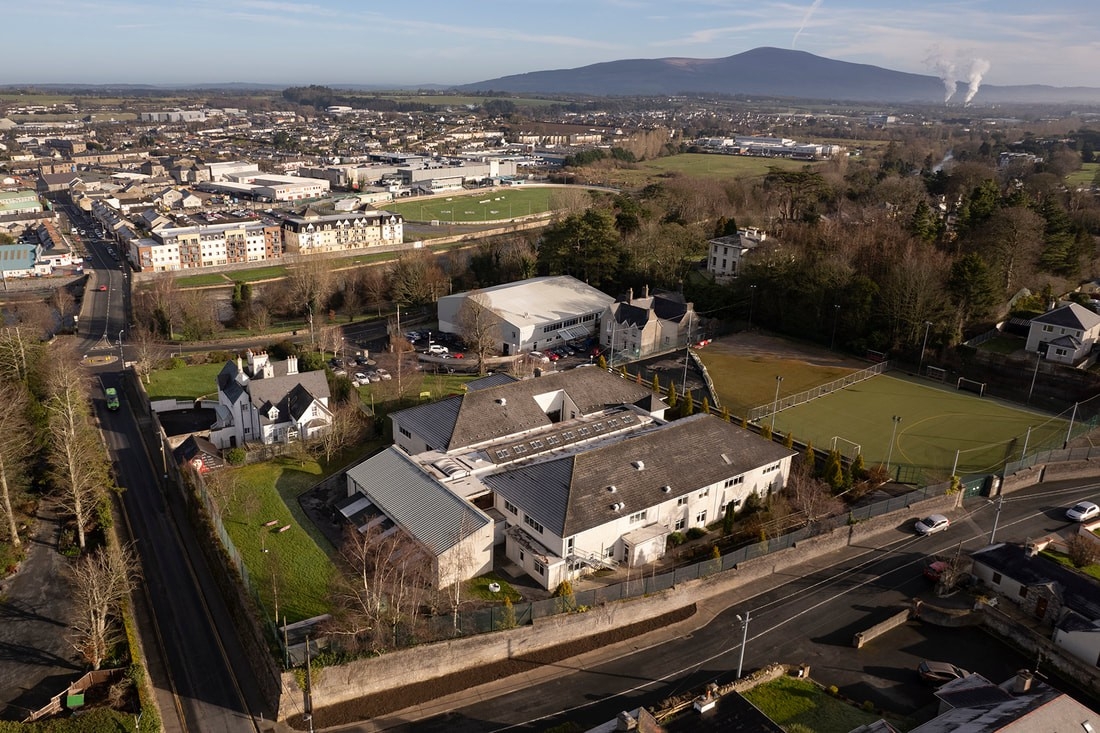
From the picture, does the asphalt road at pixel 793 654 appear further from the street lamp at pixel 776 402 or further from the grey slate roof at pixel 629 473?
the street lamp at pixel 776 402

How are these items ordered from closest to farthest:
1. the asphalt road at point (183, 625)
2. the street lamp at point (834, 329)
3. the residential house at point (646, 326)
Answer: the asphalt road at point (183, 625), the residential house at point (646, 326), the street lamp at point (834, 329)

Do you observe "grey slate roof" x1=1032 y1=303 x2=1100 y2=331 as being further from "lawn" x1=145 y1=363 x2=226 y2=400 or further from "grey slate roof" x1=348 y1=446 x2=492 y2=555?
"lawn" x1=145 y1=363 x2=226 y2=400

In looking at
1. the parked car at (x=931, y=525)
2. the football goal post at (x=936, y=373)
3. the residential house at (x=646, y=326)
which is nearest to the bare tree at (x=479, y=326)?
the residential house at (x=646, y=326)

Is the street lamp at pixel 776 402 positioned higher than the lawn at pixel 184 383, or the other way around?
the street lamp at pixel 776 402

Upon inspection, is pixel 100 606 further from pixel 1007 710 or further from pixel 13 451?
pixel 1007 710

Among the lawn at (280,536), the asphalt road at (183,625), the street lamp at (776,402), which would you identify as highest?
the street lamp at (776,402)

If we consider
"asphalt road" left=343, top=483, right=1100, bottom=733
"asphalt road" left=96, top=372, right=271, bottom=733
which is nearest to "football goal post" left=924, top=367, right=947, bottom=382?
"asphalt road" left=343, top=483, right=1100, bottom=733

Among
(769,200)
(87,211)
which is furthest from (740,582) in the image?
(87,211)
